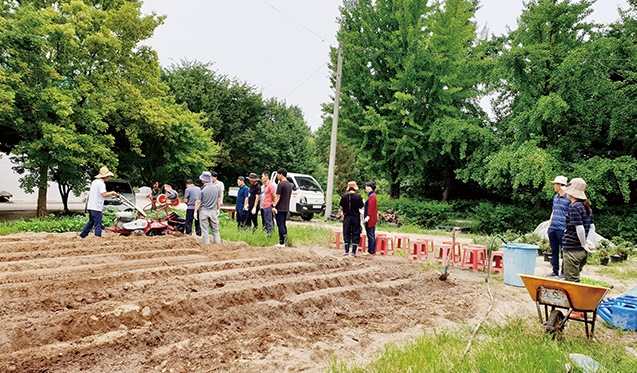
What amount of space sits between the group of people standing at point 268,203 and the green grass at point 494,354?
5620 mm

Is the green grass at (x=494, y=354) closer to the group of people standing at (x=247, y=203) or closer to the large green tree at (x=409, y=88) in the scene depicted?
the group of people standing at (x=247, y=203)

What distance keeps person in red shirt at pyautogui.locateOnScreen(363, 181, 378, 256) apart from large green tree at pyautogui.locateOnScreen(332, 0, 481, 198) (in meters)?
8.01

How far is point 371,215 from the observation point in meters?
9.04

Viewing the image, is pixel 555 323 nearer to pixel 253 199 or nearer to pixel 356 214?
pixel 356 214

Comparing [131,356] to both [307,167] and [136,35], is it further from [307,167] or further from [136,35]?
[307,167]

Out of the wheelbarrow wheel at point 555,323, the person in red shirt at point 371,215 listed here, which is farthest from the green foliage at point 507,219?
the wheelbarrow wheel at point 555,323

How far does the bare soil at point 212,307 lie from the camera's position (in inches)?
136

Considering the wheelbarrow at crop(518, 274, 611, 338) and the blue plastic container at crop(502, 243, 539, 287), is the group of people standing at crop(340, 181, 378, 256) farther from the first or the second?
the wheelbarrow at crop(518, 274, 611, 338)

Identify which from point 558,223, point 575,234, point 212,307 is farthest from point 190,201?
point 575,234

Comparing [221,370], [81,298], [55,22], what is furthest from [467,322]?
[55,22]

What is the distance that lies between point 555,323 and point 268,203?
7.11 m

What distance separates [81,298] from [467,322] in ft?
16.0

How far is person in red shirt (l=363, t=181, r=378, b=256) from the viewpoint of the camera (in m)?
9.02

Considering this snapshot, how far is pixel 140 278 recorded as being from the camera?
589 centimetres
